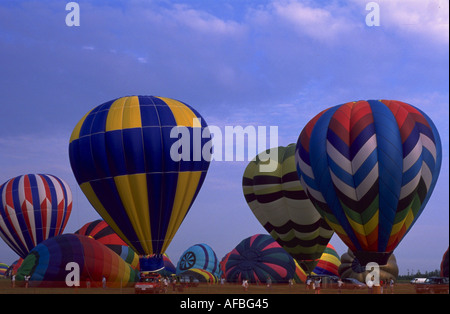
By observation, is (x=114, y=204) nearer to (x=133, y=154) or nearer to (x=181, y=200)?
(x=133, y=154)

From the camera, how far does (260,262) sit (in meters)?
47.2

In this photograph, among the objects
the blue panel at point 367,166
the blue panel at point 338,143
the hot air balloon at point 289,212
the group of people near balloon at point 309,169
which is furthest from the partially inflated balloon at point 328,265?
the blue panel at point 367,166

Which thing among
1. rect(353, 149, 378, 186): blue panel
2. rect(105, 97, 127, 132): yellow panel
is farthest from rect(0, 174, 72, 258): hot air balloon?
rect(353, 149, 378, 186): blue panel

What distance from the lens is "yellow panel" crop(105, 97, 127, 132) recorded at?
34.9 m

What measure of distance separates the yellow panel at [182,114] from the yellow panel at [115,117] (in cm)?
271

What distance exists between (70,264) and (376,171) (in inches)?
628

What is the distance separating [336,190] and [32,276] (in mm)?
16029

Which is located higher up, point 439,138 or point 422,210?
point 439,138

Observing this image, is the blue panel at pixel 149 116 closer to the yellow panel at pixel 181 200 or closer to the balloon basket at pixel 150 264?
the yellow panel at pixel 181 200

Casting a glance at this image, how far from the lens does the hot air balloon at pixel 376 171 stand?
103 ft

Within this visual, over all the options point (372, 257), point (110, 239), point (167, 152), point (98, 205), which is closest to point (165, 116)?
point (167, 152)

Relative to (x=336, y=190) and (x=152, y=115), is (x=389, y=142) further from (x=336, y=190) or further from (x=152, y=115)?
(x=152, y=115)

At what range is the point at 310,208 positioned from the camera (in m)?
42.9

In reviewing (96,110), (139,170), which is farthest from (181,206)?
(96,110)
